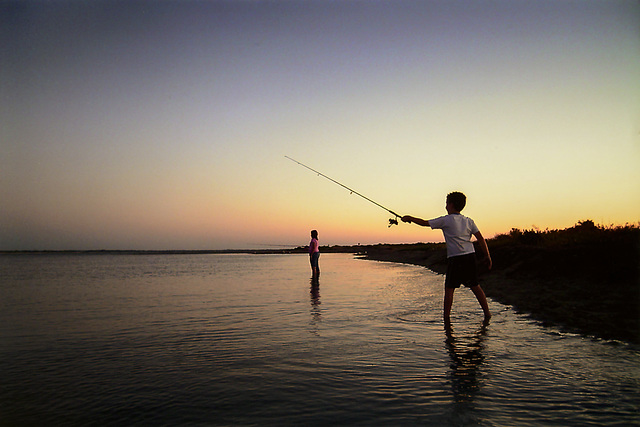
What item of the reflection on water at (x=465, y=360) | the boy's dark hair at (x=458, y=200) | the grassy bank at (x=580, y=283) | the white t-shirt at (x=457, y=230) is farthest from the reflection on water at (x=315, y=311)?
the grassy bank at (x=580, y=283)

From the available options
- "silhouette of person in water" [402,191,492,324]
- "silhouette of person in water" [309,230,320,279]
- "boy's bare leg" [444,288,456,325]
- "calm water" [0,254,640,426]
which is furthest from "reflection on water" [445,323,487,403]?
"silhouette of person in water" [309,230,320,279]

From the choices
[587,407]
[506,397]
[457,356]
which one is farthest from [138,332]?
[587,407]

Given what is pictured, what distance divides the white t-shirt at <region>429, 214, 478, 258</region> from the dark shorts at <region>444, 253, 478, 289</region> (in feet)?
0.38

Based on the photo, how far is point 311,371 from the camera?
201 inches

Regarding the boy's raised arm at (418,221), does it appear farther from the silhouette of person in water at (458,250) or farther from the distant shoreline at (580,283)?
the distant shoreline at (580,283)

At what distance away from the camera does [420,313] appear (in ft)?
31.1

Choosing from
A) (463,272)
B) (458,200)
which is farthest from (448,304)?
(458,200)

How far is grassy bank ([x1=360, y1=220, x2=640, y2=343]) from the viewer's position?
7.66 m

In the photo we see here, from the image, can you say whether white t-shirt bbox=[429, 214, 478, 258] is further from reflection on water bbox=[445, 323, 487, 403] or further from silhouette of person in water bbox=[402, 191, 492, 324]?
reflection on water bbox=[445, 323, 487, 403]

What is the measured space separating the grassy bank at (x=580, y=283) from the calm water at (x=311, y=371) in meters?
0.80

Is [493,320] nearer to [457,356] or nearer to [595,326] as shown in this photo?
[595,326]

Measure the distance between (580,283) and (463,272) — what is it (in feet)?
15.2

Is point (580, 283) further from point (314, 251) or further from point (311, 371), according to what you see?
point (314, 251)

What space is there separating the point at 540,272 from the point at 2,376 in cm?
1297
